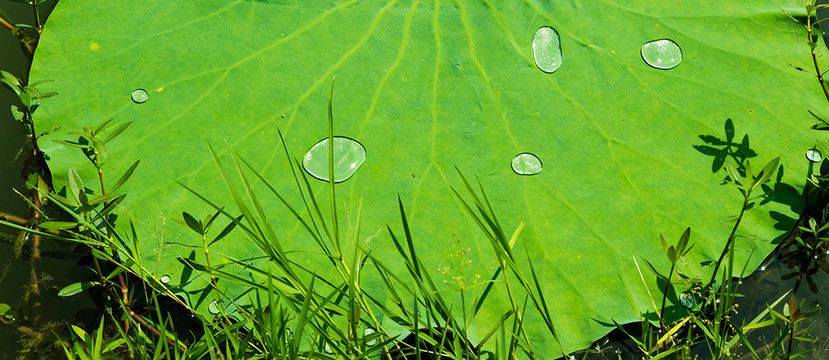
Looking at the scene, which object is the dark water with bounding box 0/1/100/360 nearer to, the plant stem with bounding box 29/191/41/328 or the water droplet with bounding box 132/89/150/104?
the plant stem with bounding box 29/191/41/328

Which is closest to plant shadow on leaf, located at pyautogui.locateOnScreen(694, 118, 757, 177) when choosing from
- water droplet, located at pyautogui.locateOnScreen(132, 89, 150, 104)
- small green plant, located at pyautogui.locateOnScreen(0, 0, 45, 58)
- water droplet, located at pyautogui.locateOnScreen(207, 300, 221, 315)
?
water droplet, located at pyautogui.locateOnScreen(207, 300, 221, 315)

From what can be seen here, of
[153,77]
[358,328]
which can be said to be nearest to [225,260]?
[358,328]

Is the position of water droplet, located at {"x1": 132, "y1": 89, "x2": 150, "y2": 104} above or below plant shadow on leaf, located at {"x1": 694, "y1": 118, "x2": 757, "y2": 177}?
below

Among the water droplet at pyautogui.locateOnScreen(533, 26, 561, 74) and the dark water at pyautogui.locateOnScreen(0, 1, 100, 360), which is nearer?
the water droplet at pyautogui.locateOnScreen(533, 26, 561, 74)

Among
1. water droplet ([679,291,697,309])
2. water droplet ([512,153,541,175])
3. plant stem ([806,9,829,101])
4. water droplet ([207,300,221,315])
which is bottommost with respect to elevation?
water droplet ([207,300,221,315])

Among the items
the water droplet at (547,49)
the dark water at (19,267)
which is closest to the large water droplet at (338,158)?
the water droplet at (547,49)

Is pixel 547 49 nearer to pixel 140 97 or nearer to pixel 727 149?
pixel 727 149
